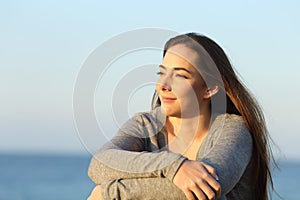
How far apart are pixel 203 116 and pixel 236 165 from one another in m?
0.41

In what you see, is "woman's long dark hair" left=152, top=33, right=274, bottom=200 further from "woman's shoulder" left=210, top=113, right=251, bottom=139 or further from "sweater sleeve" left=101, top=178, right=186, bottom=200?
"sweater sleeve" left=101, top=178, right=186, bottom=200

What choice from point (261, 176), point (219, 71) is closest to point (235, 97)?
point (219, 71)

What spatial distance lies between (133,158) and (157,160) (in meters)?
0.12

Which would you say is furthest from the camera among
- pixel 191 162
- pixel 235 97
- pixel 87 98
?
pixel 235 97

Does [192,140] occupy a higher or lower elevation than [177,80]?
lower

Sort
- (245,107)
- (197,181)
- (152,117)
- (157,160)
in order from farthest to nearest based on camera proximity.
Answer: (152,117) < (245,107) < (157,160) < (197,181)

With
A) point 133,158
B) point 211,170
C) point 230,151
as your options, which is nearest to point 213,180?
point 211,170

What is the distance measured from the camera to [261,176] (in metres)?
3.15

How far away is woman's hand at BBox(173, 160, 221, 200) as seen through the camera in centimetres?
261

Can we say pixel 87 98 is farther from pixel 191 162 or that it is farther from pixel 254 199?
pixel 254 199

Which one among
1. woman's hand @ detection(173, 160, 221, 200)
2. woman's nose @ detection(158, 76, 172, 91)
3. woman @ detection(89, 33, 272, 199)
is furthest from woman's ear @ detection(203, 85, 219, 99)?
woman's hand @ detection(173, 160, 221, 200)

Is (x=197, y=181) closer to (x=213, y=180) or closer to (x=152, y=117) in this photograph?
(x=213, y=180)

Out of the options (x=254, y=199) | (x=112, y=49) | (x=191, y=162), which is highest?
(x=112, y=49)

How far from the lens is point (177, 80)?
296cm
